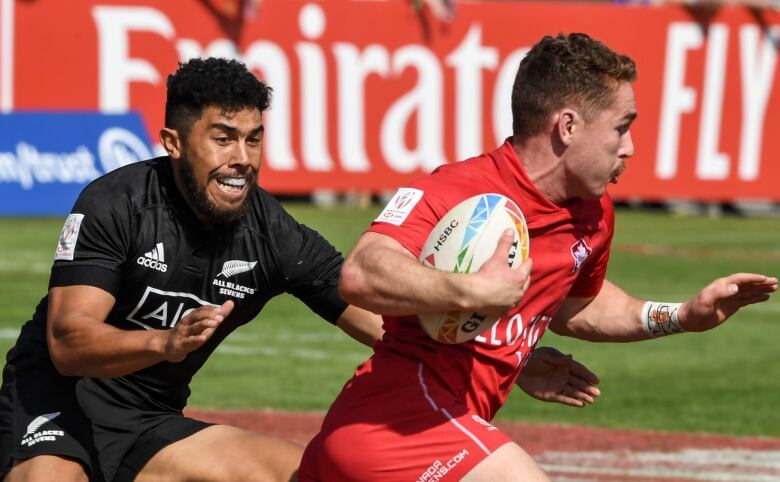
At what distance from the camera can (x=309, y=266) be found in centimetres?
684

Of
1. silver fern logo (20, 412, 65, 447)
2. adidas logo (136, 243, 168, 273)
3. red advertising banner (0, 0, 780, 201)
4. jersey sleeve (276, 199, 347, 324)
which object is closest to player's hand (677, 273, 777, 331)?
jersey sleeve (276, 199, 347, 324)

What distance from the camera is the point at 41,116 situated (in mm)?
20141

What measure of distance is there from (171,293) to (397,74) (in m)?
16.0

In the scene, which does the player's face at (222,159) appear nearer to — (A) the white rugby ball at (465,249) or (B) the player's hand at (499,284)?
(A) the white rugby ball at (465,249)

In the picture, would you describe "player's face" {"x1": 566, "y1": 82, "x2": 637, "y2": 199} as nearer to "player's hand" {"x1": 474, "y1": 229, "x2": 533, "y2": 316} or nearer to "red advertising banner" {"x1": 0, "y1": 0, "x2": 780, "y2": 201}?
"player's hand" {"x1": 474, "y1": 229, "x2": 533, "y2": 316}

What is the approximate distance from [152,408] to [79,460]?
408mm

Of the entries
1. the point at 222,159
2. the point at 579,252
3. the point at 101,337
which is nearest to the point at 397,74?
the point at 222,159

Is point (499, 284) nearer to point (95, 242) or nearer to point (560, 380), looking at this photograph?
point (560, 380)

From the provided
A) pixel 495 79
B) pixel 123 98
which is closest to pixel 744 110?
pixel 495 79

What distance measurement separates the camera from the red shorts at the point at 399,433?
544 cm

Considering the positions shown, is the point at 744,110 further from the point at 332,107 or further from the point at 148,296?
the point at 148,296

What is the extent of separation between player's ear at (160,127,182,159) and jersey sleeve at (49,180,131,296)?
277mm

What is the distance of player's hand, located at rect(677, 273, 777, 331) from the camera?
237 inches

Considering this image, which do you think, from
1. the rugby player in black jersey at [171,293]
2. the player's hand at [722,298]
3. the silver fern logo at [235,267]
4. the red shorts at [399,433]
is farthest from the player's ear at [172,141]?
the player's hand at [722,298]
